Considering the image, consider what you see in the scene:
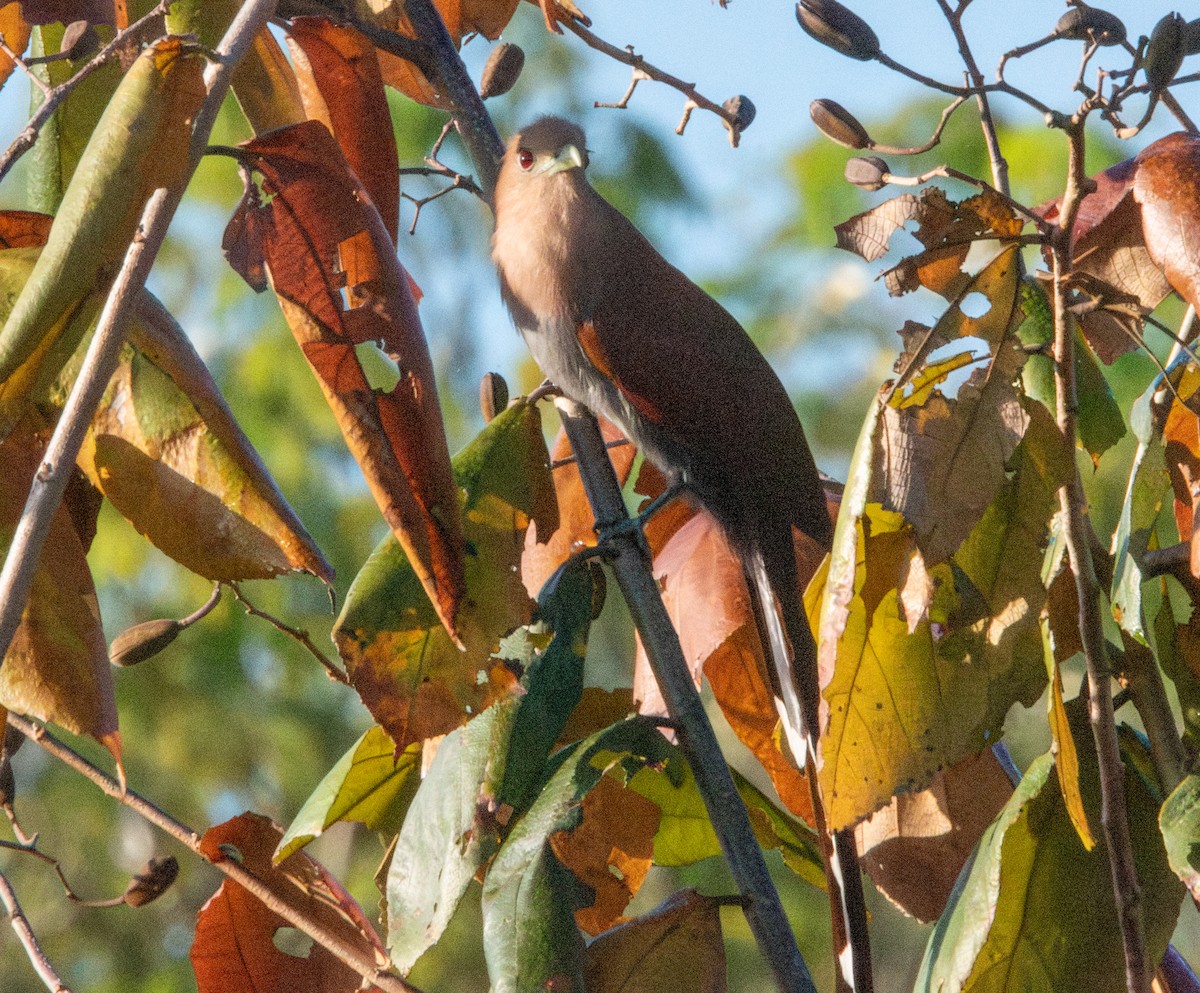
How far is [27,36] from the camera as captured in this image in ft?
4.14

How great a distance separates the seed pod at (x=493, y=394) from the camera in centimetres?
138

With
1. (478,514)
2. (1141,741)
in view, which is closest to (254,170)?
(478,514)

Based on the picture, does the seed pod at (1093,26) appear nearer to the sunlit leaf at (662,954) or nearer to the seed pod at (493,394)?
the seed pod at (493,394)

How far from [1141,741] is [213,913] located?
829mm

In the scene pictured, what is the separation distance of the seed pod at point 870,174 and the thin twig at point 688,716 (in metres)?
0.36

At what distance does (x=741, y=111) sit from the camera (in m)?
1.29

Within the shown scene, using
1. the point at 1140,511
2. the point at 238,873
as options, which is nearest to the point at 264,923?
the point at 238,873

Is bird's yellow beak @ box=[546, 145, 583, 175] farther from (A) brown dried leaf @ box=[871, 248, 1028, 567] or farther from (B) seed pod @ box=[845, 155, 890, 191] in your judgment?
(A) brown dried leaf @ box=[871, 248, 1028, 567]

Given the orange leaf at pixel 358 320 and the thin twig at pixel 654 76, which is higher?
the thin twig at pixel 654 76

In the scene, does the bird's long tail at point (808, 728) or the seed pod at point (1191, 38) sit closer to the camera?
the seed pod at point (1191, 38)

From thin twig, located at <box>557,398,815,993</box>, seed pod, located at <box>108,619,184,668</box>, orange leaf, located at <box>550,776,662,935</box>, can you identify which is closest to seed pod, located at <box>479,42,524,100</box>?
thin twig, located at <box>557,398,815,993</box>

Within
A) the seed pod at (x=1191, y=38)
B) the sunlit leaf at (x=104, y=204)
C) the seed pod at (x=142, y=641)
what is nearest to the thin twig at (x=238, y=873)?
the seed pod at (x=142, y=641)

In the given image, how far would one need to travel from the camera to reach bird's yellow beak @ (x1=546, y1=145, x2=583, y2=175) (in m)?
2.29

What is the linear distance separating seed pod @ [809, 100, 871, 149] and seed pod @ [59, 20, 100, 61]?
59cm
